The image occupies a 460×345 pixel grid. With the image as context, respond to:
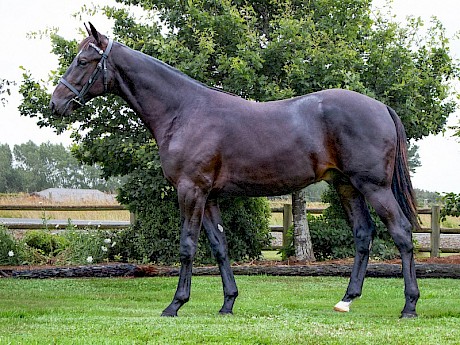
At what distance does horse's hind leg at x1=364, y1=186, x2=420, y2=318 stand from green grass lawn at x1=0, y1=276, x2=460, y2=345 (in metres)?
0.22

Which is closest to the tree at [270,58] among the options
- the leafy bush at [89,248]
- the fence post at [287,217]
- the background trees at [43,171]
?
the leafy bush at [89,248]

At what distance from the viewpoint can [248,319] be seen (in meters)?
6.46

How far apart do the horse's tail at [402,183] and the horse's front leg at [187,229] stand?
2.07m

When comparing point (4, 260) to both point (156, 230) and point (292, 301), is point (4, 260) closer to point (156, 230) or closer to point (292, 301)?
point (156, 230)

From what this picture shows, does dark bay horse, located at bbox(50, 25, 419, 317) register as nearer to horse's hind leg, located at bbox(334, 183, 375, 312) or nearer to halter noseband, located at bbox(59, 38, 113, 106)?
halter noseband, located at bbox(59, 38, 113, 106)

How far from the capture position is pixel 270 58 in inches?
535

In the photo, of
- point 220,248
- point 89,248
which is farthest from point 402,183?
point 89,248

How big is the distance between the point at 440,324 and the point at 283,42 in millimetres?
7933

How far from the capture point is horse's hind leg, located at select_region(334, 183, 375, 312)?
7457 mm

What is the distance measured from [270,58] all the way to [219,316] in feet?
25.4

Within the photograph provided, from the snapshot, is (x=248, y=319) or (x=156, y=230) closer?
(x=248, y=319)

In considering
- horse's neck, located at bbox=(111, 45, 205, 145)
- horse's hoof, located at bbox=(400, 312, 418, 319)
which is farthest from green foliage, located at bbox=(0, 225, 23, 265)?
horse's hoof, located at bbox=(400, 312, 418, 319)

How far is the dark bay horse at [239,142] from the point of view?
684 cm

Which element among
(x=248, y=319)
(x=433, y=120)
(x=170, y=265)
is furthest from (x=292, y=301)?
(x=433, y=120)
